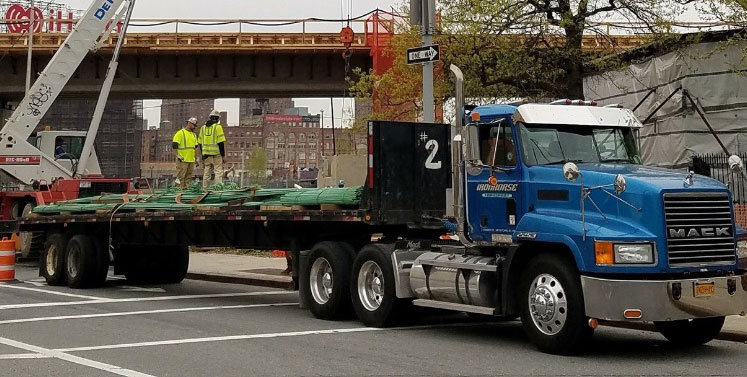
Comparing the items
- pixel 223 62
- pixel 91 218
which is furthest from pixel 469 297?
pixel 223 62

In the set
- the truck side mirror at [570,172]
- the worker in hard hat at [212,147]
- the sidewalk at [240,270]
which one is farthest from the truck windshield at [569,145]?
the worker in hard hat at [212,147]

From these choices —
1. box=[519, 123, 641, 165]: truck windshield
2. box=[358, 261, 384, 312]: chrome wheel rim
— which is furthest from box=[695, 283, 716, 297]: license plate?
box=[358, 261, 384, 312]: chrome wheel rim

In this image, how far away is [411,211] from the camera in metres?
12.9

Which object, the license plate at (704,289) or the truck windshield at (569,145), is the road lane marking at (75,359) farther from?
the license plate at (704,289)

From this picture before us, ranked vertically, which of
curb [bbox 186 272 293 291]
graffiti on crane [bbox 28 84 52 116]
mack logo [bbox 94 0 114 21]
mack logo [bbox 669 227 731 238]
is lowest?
curb [bbox 186 272 293 291]

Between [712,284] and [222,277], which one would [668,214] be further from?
[222,277]

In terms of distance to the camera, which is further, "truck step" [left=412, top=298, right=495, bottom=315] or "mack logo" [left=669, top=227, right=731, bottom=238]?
"truck step" [left=412, top=298, right=495, bottom=315]

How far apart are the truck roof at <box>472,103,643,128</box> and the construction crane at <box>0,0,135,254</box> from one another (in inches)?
641

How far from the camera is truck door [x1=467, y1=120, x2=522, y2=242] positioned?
36.1 ft

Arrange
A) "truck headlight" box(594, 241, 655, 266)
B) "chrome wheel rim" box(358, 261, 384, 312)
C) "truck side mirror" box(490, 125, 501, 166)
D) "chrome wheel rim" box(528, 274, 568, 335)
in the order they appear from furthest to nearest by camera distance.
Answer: "chrome wheel rim" box(358, 261, 384, 312)
"truck side mirror" box(490, 125, 501, 166)
"chrome wheel rim" box(528, 274, 568, 335)
"truck headlight" box(594, 241, 655, 266)

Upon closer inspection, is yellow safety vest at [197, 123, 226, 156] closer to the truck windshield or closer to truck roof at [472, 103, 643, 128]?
truck roof at [472, 103, 643, 128]

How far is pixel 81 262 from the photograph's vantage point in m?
18.4

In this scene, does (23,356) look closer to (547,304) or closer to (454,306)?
(454,306)

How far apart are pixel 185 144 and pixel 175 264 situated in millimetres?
2673
